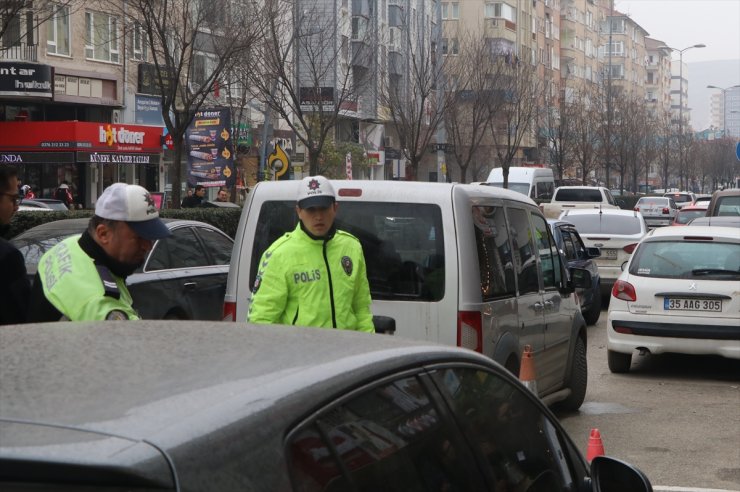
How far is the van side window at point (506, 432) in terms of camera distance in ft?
9.57

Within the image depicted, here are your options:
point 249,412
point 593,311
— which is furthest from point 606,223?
point 249,412

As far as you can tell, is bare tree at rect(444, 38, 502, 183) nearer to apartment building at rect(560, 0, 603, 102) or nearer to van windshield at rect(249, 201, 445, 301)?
van windshield at rect(249, 201, 445, 301)

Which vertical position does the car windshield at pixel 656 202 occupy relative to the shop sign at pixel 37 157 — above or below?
below

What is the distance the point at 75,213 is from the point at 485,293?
13.8 meters

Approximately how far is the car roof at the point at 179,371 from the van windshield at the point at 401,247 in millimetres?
4310

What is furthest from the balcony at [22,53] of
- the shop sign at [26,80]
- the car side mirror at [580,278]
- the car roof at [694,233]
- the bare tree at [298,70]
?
the car side mirror at [580,278]

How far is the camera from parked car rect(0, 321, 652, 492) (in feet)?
5.95

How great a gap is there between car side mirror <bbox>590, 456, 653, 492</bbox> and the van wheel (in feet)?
21.7

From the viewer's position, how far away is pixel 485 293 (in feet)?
24.5

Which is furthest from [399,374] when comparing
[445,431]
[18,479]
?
[18,479]

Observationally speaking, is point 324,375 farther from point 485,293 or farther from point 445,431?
point 485,293

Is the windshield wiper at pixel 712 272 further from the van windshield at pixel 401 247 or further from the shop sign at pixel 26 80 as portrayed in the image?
the shop sign at pixel 26 80

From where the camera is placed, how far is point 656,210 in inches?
1858

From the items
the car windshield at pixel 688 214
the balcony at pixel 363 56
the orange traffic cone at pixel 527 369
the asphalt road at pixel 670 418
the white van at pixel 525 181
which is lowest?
Result: the asphalt road at pixel 670 418
